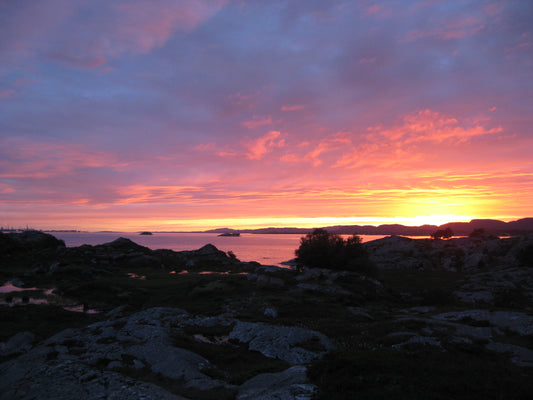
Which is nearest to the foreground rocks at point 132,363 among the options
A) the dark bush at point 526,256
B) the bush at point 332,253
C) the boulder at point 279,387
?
the boulder at point 279,387

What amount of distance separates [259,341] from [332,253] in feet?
189

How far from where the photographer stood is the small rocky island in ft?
44.6

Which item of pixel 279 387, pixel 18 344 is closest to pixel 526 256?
pixel 279 387

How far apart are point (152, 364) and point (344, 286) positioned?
40.6 meters

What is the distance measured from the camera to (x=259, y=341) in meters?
24.7

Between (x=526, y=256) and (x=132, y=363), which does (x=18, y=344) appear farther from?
(x=526, y=256)

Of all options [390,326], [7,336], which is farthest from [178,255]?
[390,326]

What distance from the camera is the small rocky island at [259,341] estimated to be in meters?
13.6

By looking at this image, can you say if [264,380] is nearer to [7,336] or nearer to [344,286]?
[7,336]

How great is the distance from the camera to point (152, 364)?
19.3 meters

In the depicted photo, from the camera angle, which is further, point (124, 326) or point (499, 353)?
point (124, 326)

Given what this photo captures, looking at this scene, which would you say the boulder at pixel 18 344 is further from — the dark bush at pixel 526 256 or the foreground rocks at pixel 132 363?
the dark bush at pixel 526 256

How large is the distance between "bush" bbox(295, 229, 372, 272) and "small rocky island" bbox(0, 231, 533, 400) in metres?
13.3

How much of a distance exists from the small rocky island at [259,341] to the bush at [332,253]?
13285 millimetres
